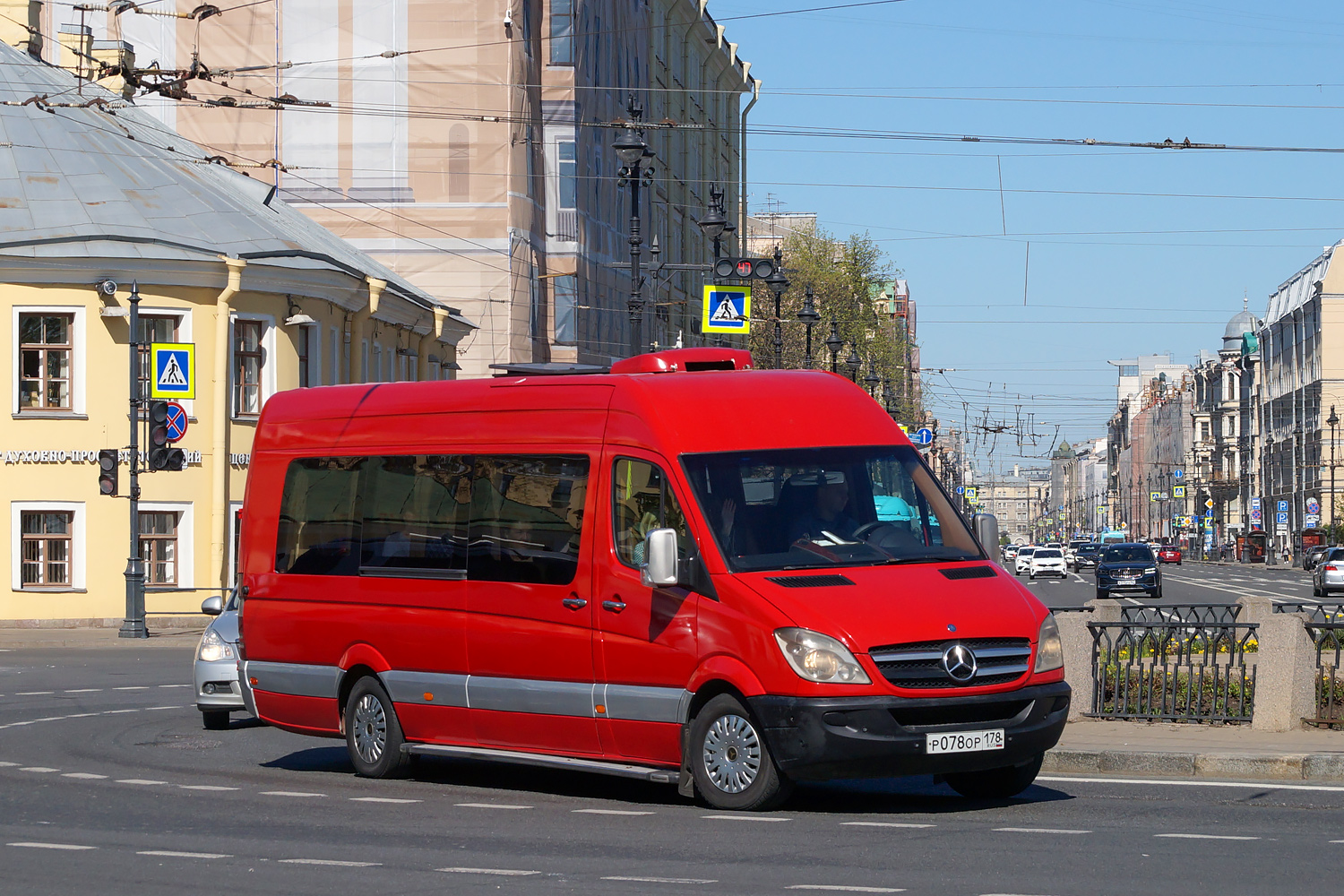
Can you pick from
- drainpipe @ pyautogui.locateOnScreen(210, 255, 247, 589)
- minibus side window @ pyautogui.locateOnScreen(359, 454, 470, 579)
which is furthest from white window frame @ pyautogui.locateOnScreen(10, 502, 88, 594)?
minibus side window @ pyautogui.locateOnScreen(359, 454, 470, 579)

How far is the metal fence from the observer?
47.4 ft

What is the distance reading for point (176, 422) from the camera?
32.0 meters

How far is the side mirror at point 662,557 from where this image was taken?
34.7 feet

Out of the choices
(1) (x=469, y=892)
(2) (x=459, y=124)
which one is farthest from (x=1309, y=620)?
(2) (x=459, y=124)

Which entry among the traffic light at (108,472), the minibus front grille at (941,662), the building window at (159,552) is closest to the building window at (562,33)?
the building window at (159,552)

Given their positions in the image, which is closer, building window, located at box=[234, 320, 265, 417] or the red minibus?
the red minibus

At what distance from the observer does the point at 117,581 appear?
3478 cm

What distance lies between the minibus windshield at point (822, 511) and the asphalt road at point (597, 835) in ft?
5.05

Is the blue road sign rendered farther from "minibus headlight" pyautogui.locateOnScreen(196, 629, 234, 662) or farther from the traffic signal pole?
"minibus headlight" pyautogui.locateOnScreen(196, 629, 234, 662)

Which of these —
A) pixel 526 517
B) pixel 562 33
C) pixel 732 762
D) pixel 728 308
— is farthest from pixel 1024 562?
pixel 732 762

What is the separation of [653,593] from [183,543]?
26.1m

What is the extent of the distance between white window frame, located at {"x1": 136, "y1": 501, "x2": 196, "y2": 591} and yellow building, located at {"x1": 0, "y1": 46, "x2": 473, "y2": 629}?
35mm

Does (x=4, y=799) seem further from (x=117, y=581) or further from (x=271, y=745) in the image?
(x=117, y=581)

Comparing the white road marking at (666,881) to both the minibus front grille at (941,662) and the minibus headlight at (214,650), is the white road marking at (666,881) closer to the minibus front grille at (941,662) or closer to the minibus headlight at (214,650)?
the minibus front grille at (941,662)
